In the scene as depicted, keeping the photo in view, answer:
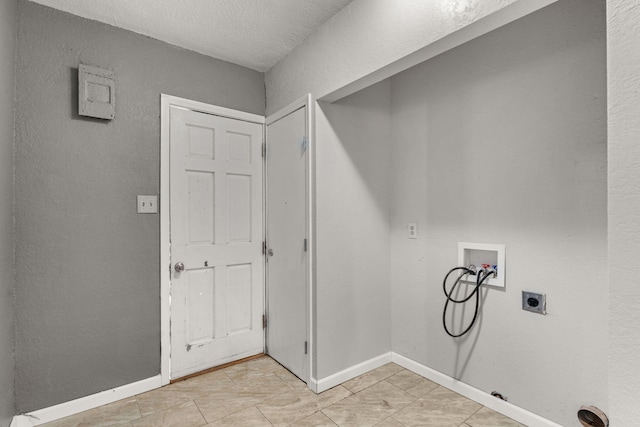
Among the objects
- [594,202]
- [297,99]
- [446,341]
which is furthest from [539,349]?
[297,99]

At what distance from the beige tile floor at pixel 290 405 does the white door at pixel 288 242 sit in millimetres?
283

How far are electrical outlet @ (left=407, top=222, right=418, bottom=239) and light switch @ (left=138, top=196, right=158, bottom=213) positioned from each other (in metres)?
1.91

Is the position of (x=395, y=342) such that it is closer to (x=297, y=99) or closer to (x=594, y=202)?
(x=594, y=202)

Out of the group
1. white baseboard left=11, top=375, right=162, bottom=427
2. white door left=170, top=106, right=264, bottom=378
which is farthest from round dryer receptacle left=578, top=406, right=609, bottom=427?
white baseboard left=11, top=375, right=162, bottom=427

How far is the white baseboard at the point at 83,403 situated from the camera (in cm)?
185

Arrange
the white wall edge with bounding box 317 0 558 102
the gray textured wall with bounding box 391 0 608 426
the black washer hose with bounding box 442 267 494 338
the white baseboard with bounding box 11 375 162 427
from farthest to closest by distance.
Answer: the black washer hose with bounding box 442 267 494 338 → the white baseboard with bounding box 11 375 162 427 → the gray textured wall with bounding box 391 0 608 426 → the white wall edge with bounding box 317 0 558 102

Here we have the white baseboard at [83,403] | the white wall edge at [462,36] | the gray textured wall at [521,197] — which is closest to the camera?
the white wall edge at [462,36]

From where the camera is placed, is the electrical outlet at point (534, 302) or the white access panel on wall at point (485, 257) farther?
the white access panel on wall at point (485, 257)

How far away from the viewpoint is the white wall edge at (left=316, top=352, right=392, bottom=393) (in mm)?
2217

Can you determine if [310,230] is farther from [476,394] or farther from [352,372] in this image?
[476,394]

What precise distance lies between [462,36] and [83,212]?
7.84 ft

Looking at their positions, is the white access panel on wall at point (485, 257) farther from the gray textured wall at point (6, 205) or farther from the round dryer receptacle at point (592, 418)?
the gray textured wall at point (6, 205)

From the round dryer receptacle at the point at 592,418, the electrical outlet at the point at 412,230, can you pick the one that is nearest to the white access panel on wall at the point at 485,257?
the electrical outlet at the point at 412,230

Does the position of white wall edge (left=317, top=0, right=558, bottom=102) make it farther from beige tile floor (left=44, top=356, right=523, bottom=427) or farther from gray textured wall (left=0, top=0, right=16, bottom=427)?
beige tile floor (left=44, top=356, right=523, bottom=427)
